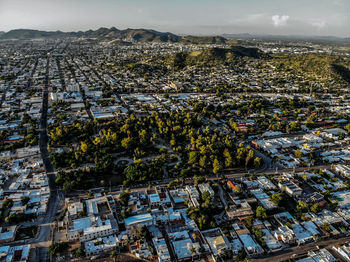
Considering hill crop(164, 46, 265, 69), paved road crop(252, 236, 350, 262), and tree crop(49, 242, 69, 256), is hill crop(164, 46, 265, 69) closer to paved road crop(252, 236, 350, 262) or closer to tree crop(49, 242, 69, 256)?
paved road crop(252, 236, 350, 262)

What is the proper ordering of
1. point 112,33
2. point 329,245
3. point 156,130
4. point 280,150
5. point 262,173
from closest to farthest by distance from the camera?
point 329,245 < point 262,173 < point 280,150 < point 156,130 < point 112,33

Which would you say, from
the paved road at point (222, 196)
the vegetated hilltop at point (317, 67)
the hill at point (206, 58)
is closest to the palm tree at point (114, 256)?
the paved road at point (222, 196)

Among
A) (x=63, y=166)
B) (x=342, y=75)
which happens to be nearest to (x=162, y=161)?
(x=63, y=166)

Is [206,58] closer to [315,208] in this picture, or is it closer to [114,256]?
[315,208]

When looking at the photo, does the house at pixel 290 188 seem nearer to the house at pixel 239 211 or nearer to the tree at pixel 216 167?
the house at pixel 239 211

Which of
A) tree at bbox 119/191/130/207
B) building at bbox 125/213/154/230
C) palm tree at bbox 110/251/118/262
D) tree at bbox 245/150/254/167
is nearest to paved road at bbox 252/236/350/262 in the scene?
building at bbox 125/213/154/230

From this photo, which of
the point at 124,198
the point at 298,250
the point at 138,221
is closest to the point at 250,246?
the point at 298,250

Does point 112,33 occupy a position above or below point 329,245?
above

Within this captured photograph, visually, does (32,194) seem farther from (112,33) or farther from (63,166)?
(112,33)
